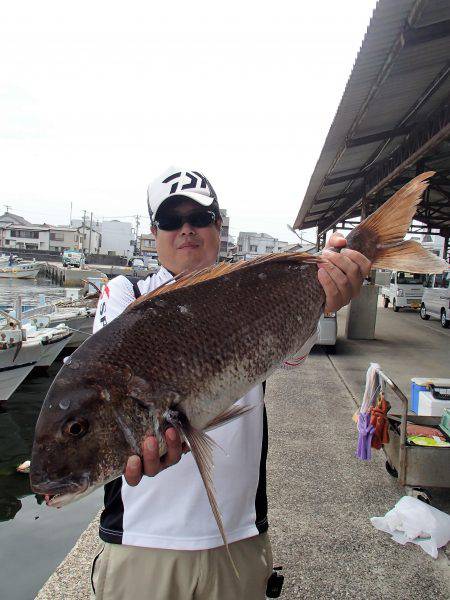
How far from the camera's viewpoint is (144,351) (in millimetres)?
1747

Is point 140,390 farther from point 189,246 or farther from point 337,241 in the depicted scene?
point 337,241

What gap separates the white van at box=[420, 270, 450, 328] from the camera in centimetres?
1895

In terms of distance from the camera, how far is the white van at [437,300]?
19.0 meters

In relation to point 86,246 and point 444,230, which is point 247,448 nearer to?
point 444,230

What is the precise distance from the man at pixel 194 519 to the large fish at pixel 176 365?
0.27ft

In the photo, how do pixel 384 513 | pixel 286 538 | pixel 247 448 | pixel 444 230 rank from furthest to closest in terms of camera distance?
pixel 444 230 < pixel 384 513 < pixel 286 538 < pixel 247 448

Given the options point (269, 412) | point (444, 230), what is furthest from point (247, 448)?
point (444, 230)

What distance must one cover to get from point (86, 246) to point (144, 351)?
92.8 metres

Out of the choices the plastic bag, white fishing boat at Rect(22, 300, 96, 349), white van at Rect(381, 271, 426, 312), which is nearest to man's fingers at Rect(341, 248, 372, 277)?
the plastic bag

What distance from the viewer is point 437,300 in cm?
2011

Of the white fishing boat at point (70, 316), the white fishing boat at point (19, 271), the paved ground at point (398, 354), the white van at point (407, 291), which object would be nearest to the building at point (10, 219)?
the white fishing boat at point (19, 271)

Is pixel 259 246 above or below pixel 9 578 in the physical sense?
above

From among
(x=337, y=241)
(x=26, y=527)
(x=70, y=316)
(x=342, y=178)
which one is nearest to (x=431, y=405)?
(x=337, y=241)

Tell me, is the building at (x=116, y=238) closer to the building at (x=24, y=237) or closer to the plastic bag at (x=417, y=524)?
the building at (x=24, y=237)
